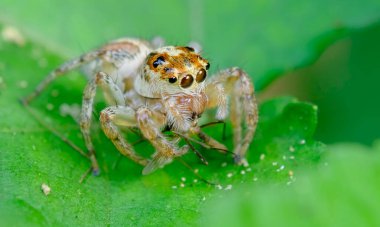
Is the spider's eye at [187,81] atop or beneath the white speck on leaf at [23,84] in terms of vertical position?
atop

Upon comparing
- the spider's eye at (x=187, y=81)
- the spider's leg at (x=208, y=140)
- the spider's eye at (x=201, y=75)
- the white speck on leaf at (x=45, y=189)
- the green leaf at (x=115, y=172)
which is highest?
the spider's eye at (x=201, y=75)

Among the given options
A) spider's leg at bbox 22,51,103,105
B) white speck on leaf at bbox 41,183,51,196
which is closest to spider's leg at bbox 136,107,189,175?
white speck on leaf at bbox 41,183,51,196

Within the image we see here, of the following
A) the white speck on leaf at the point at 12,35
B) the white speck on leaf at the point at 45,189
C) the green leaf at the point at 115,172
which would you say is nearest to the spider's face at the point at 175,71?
the green leaf at the point at 115,172

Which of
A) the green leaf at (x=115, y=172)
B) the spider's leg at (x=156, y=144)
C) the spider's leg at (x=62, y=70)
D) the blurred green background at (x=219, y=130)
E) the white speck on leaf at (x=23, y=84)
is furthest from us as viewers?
the white speck on leaf at (x=23, y=84)

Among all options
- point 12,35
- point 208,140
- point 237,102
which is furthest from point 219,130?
point 12,35

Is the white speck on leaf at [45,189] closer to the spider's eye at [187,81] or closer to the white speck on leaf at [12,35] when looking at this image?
the spider's eye at [187,81]

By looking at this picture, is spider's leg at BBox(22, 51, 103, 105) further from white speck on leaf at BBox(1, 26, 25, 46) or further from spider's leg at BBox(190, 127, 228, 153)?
spider's leg at BBox(190, 127, 228, 153)
